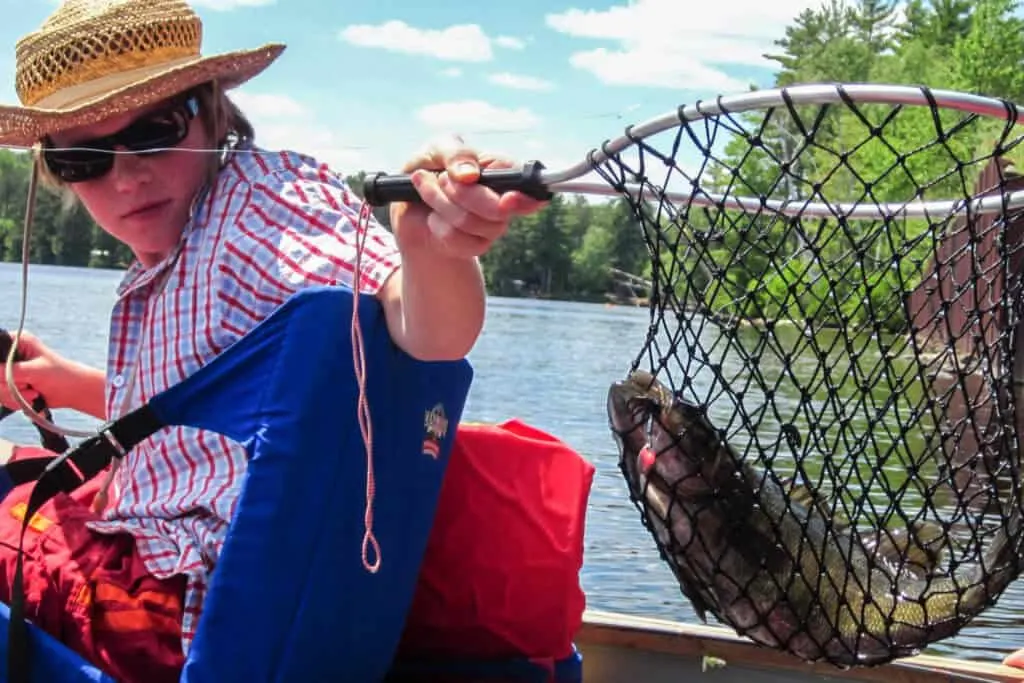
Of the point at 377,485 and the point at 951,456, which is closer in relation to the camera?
the point at 377,485

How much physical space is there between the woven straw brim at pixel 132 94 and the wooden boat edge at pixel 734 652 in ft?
6.25

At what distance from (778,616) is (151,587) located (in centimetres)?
134

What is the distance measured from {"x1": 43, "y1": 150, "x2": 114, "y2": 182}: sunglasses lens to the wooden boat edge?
6.30 feet

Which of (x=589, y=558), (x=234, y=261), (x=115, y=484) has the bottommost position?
(x=589, y=558)

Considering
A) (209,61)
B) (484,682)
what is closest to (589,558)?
(484,682)

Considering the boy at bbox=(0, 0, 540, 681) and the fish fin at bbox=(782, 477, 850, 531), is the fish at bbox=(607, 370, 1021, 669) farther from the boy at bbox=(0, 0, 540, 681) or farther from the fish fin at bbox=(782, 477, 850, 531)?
the boy at bbox=(0, 0, 540, 681)

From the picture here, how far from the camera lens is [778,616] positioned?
2668 mm

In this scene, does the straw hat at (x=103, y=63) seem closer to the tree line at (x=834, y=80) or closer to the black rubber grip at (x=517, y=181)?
the black rubber grip at (x=517, y=181)

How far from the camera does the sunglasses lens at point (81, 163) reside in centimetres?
267

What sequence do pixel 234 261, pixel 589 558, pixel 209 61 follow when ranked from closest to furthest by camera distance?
pixel 234 261, pixel 209 61, pixel 589 558

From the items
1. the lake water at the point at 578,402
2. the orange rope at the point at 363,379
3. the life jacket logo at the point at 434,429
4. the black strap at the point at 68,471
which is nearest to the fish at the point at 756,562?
the life jacket logo at the point at 434,429

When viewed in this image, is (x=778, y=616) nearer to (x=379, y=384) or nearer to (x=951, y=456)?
(x=951, y=456)

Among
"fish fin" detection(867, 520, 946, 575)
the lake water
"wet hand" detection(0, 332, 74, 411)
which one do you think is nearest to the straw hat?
"wet hand" detection(0, 332, 74, 411)

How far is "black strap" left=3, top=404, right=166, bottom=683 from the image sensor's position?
2.45 metres
